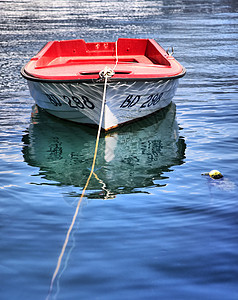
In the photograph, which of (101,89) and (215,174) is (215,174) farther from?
(101,89)

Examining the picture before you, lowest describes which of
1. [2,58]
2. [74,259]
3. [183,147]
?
[2,58]

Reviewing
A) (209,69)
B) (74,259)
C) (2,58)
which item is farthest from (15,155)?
(2,58)

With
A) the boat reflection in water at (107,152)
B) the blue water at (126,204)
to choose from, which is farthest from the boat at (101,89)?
the blue water at (126,204)

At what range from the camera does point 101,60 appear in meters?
11.5

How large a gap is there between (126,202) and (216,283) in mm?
1976

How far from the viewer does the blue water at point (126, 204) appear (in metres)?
4.14

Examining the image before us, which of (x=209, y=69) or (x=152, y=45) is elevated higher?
(x=152, y=45)

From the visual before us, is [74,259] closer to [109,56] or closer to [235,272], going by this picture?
[235,272]

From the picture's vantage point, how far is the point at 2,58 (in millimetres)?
16938

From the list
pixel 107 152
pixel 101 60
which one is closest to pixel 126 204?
pixel 107 152

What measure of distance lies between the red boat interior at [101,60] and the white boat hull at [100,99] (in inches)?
11.2

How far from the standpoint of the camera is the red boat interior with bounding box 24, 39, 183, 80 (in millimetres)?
9078

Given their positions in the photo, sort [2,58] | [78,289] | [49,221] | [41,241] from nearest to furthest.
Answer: [78,289]
[41,241]
[49,221]
[2,58]

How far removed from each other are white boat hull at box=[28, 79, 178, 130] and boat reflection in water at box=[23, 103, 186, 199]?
0.30 metres
